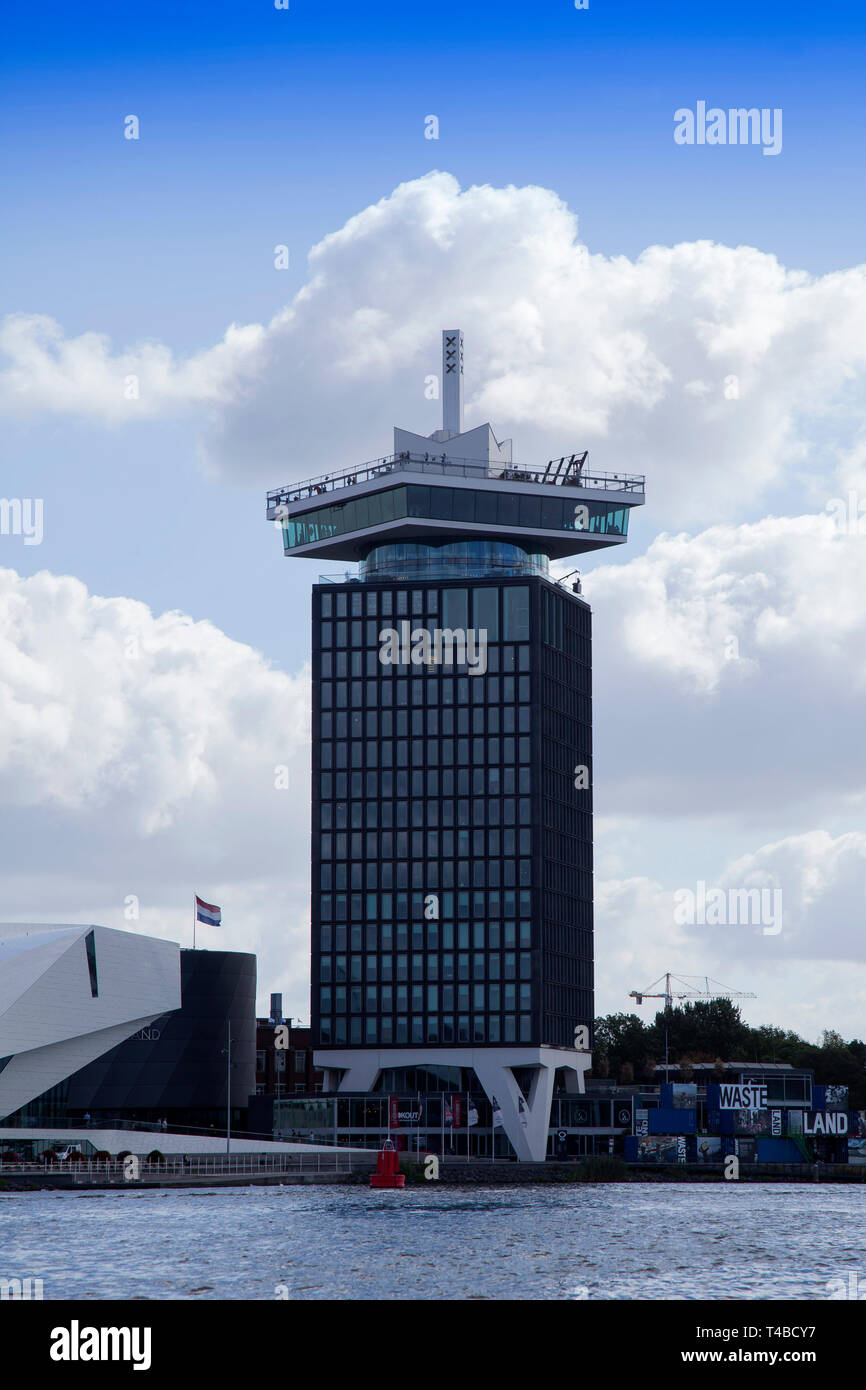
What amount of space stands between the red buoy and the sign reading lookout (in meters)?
59.0

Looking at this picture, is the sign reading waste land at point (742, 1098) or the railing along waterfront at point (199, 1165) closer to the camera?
the railing along waterfront at point (199, 1165)

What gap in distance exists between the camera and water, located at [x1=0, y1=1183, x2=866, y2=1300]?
57344 mm

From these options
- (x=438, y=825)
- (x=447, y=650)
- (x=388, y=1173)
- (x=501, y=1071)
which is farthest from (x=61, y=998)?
(x=447, y=650)

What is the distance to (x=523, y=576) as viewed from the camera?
180 m

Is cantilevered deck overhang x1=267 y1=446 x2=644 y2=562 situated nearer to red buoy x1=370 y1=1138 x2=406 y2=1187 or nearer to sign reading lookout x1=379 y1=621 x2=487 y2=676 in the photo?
sign reading lookout x1=379 y1=621 x2=487 y2=676

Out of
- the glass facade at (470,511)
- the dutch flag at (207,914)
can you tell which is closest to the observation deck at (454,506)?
the glass facade at (470,511)

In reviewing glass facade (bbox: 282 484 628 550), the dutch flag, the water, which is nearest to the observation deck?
glass facade (bbox: 282 484 628 550)

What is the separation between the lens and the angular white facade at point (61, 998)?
151m

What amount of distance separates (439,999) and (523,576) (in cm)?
3891

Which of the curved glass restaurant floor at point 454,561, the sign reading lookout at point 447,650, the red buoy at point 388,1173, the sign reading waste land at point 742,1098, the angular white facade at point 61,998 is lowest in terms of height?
the red buoy at point 388,1173

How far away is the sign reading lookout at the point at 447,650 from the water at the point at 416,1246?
73515mm

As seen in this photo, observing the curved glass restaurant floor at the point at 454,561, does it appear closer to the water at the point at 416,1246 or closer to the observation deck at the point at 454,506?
the observation deck at the point at 454,506
